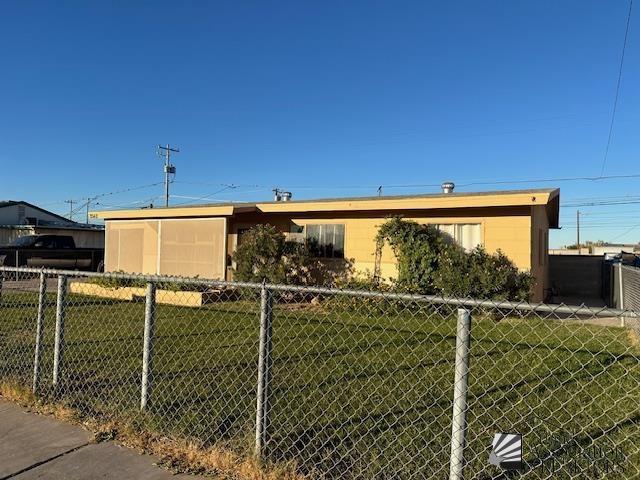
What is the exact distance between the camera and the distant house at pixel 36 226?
31.0 metres

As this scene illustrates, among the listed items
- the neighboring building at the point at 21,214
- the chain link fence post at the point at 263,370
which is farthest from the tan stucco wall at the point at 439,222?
the neighboring building at the point at 21,214

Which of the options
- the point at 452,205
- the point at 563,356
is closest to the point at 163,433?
the point at 563,356

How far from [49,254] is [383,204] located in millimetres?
14814

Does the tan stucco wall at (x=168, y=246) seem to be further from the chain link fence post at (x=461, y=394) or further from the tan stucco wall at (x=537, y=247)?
the chain link fence post at (x=461, y=394)

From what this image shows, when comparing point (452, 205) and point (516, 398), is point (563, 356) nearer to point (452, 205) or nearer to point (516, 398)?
point (516, 398)

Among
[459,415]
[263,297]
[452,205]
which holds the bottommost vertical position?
[459,415]

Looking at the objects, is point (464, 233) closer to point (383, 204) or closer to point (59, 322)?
point (383, 204)

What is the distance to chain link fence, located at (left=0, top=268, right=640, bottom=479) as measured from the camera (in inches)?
131

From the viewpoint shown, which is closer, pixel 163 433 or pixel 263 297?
pixel 263 297

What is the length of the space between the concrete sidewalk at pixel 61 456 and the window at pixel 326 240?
34.7 feet

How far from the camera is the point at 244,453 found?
3357mm

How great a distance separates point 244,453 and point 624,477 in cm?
240

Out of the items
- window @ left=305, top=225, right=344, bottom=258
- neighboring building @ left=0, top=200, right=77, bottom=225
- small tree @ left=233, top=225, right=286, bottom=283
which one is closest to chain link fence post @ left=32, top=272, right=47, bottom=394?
small tree @ left=233, top=225, right=286, bottom=283

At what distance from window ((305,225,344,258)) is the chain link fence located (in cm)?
565
